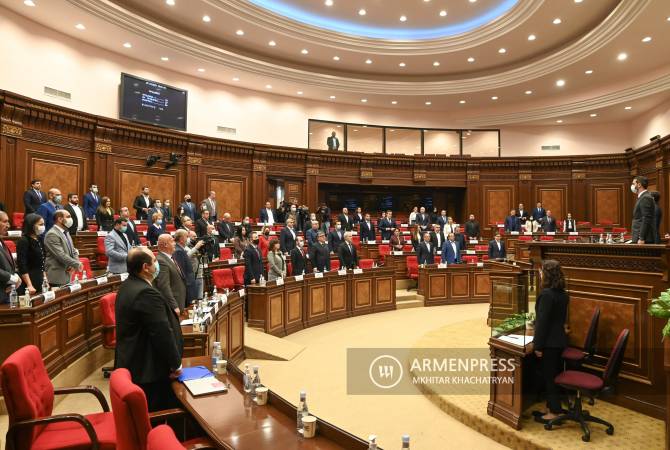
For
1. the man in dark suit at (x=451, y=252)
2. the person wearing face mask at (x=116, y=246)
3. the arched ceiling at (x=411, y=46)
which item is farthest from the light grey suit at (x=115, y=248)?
the man in dark suit at (x=451, y=252)

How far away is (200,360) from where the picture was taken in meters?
2.76

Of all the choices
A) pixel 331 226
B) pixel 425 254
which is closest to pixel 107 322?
pixel 425 254

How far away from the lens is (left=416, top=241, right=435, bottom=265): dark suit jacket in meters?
9.45

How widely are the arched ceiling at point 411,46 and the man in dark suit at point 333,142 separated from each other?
4.07 feet

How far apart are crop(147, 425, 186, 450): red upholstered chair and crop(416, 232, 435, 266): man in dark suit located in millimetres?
8392

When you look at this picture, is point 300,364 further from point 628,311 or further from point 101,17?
point 101,17

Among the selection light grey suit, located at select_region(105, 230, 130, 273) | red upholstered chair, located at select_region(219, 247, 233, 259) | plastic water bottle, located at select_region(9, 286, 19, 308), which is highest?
light grey suit, located at select_region(105, 230, 130, 273)

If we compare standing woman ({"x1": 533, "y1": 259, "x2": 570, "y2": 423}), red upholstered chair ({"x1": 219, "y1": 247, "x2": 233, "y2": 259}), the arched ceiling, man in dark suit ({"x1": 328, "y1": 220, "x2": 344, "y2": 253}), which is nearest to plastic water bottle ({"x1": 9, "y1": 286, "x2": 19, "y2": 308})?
standing woman ({"x1": 533, "y1": 259, "x2": 570, "y2": 423})

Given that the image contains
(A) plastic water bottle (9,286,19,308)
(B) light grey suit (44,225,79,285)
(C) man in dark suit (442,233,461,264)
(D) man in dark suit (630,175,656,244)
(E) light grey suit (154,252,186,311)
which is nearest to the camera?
(A) plastic water bottle (9,286,19,308)

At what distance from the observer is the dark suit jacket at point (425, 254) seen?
9453mm

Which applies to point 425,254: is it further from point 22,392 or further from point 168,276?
point 22,392

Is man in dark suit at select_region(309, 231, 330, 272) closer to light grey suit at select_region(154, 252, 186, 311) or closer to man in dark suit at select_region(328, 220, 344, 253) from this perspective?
man in dark suit at select_region(328, 220, 344, 253)

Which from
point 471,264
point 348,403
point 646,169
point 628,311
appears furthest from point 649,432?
point 646,169

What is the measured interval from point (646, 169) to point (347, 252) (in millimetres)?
10404
